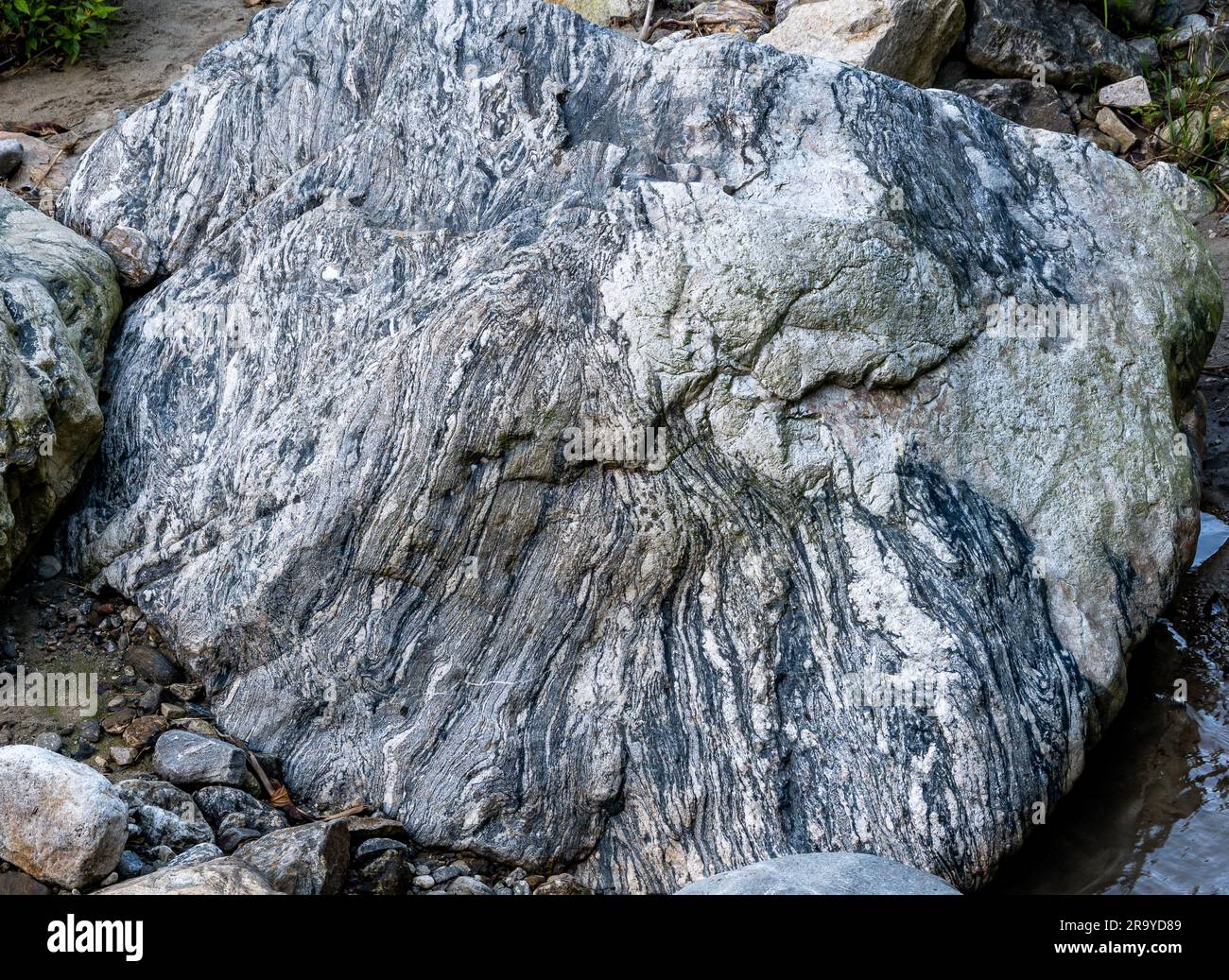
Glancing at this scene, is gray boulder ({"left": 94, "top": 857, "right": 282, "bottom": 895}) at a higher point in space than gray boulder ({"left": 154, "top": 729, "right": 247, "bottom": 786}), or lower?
higher

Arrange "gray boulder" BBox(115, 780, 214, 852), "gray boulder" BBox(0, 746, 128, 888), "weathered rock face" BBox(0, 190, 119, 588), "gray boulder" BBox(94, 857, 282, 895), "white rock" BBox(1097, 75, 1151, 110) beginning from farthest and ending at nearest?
1. "white rock" BBox(1097, 75, 1151, 110)
2. "weathered rock face" BBox(0, 190, 119, 588)
3. "gray boulder" BBox(115, 780, 214, 852)
4. "gray boulder" BBox(0, 746, 128, 888)
5. "gray boulder" BBox(94, 857, 282, 895)

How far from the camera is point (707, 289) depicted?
445 centimetres

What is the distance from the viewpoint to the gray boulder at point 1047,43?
9.21 metres

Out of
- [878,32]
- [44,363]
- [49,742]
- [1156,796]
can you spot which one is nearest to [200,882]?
[49,742]

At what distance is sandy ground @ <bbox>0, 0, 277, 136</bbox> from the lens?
810cm

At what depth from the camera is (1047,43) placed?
930 cm

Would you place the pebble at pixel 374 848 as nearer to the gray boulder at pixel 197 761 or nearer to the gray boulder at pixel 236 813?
the gray boulder at pixel 236 813

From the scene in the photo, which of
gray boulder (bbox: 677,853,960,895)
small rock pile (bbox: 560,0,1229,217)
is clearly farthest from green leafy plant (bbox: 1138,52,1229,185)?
gray boulder (bbox: 677,853,960,895)

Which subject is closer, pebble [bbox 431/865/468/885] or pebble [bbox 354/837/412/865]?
pebble [bbox 354/837/412/865]

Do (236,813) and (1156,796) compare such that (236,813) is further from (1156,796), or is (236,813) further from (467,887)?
(1156,796)

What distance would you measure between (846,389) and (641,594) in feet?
3.73

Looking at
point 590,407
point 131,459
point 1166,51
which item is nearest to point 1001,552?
point 590,407

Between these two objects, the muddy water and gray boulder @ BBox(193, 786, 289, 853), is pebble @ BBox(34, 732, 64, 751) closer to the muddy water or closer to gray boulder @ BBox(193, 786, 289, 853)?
gray boulder @ BBox(193, 786, 289, 853)

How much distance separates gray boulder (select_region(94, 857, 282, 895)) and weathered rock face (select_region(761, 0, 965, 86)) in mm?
6955
